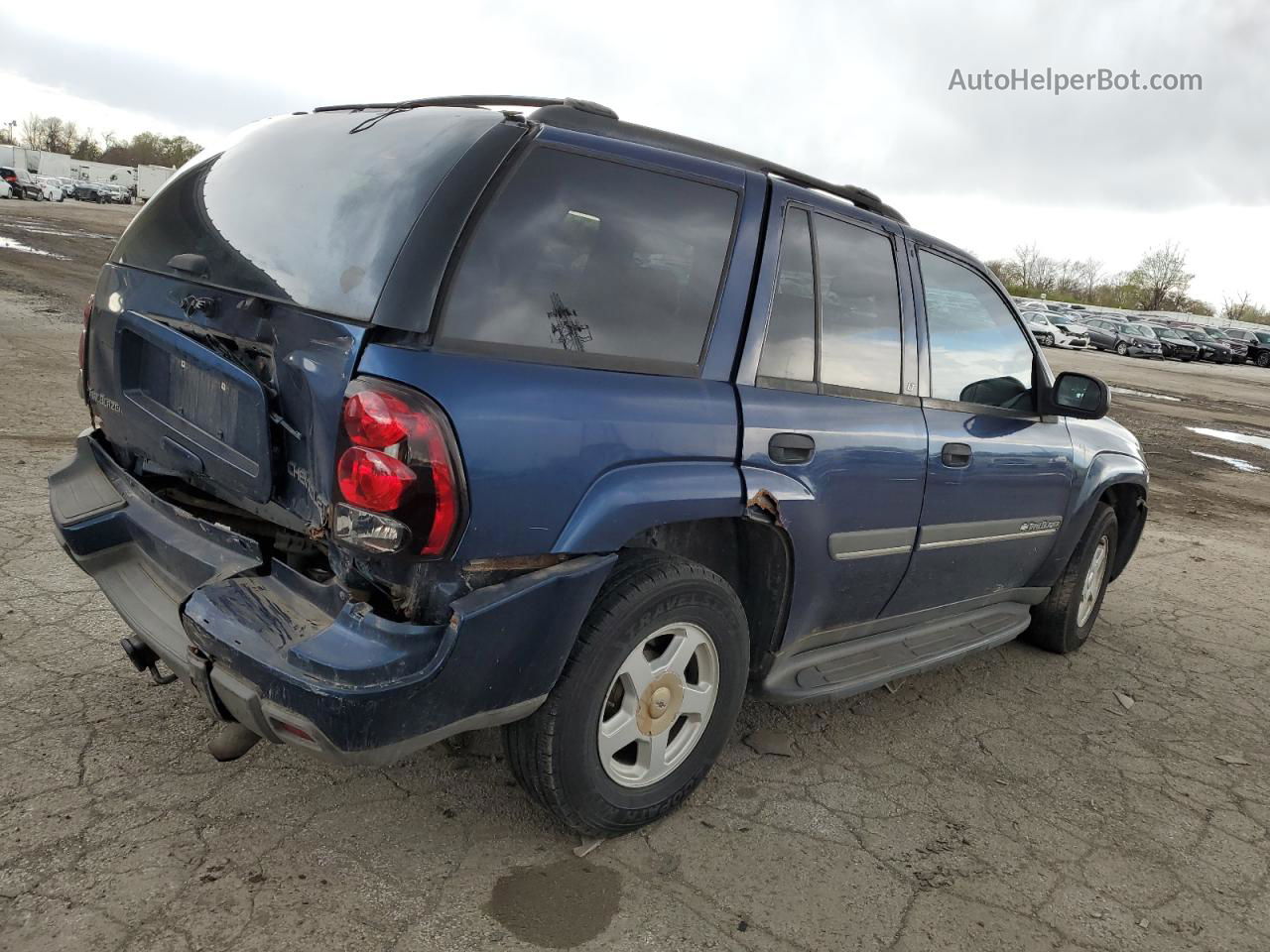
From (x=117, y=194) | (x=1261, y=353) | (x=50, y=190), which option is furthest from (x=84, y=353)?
(x=117, y=194)

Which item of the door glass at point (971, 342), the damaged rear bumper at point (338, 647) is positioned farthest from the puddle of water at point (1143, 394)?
the damaged rear bumper at point (338, 647)

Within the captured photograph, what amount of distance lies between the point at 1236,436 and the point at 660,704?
15.0m

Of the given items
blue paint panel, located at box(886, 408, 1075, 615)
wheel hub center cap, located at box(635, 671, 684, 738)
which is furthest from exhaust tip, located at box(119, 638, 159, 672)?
blue paint panel, located at box(886, 408, 1075, 615)

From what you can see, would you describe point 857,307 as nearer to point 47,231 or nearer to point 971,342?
point 971,342

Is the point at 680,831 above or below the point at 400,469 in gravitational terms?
below

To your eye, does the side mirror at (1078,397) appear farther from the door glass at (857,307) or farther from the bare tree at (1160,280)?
the bare tree at (1160,280)

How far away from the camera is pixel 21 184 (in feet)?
197

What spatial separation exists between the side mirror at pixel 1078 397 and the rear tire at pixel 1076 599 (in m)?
0.82

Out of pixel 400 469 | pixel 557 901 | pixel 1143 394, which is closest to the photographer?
pixel 400 469

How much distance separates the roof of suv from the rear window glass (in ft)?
0.54

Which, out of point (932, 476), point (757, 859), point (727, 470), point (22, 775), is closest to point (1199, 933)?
point (757, 859)

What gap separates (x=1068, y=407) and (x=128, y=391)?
347 centimetres

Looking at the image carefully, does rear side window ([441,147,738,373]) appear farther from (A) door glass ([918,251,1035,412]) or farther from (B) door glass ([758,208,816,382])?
(A) door glass ([918,251,1035,412])

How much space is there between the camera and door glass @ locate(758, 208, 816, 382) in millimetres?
2939
